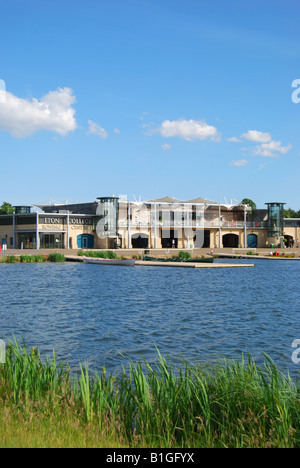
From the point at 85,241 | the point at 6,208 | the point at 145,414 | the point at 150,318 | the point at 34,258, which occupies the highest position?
the point at 6,208

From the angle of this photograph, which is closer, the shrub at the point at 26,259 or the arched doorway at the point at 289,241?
the shrub at the point at 26,259

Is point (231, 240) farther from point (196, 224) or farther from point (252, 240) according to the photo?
point (196, 224)

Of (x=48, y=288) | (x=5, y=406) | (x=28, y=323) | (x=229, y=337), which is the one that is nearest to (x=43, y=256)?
(x=48, y=288)

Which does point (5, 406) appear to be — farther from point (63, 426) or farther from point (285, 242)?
point (285, 242)

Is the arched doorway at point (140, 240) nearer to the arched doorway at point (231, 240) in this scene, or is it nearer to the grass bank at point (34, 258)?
the arched doorway at point (231, 240)

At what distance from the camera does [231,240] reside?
88.0 m

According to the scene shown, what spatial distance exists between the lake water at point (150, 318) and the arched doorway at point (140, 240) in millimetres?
39048

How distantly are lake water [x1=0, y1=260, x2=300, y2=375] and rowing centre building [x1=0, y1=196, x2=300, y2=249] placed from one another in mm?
32844

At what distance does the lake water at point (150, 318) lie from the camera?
14.9m

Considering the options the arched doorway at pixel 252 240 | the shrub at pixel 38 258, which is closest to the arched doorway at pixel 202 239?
the arched doorway at pixel 252 240

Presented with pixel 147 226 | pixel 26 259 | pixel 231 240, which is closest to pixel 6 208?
pixel 147 226

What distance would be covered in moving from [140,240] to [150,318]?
59034 millimetres
